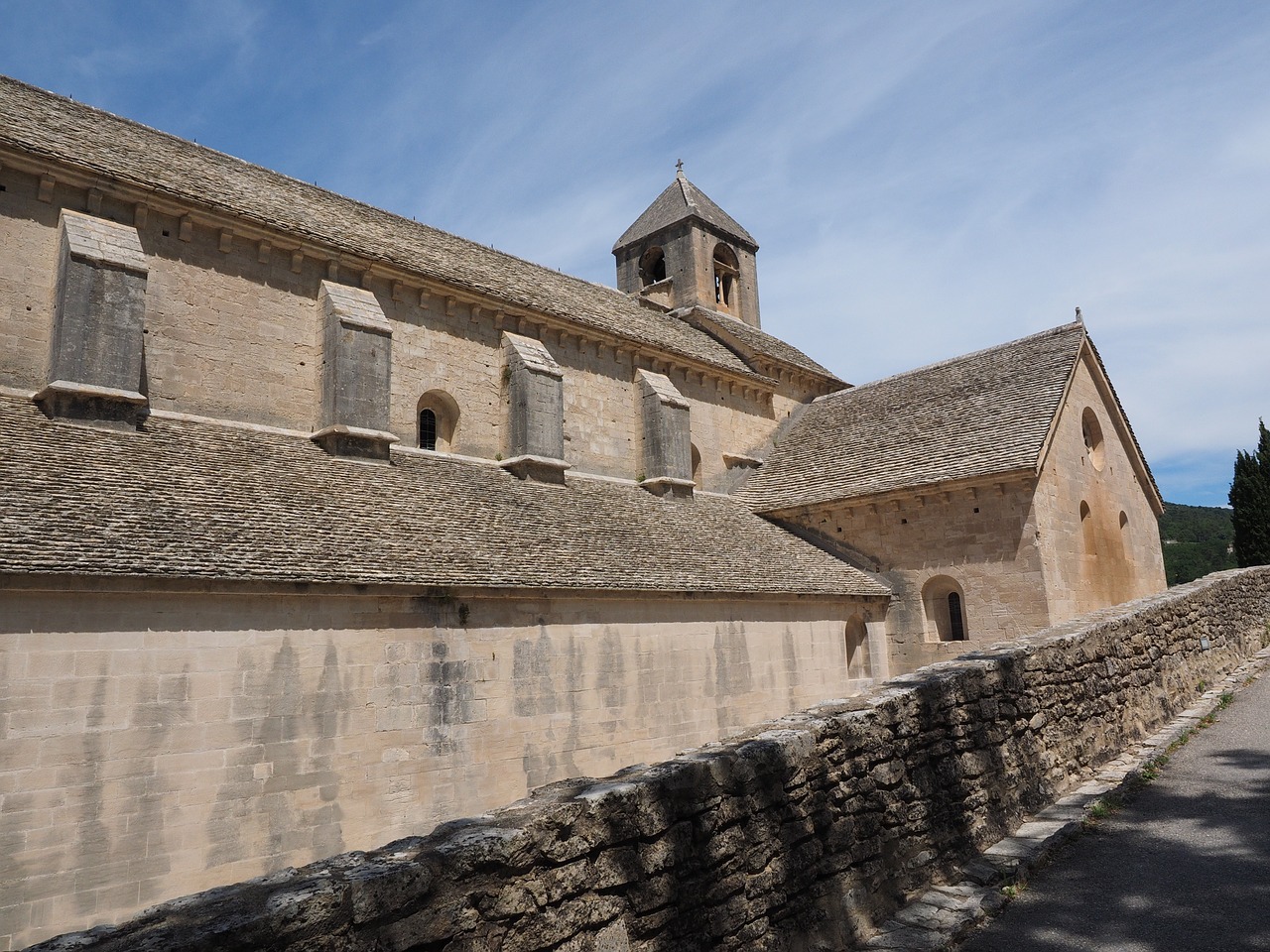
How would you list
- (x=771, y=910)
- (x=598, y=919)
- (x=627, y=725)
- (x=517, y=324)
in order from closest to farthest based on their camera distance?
(x=598, y=919), (x=771, y=910), (x=627, y=725), (x=517, y=324)

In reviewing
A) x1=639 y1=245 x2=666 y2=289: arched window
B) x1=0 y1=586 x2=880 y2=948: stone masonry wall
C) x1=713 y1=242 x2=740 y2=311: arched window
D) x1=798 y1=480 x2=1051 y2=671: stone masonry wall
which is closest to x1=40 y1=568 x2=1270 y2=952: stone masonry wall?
x1=0 y1=586 x2=880 y2=948: stone masonry wall

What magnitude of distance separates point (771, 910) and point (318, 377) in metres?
12.4

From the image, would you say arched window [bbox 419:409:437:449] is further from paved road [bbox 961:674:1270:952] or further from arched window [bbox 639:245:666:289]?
arched window [bbox 639:245:666:289]

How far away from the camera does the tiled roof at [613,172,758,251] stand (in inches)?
1120

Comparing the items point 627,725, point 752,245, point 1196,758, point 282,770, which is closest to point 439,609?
point 282,770

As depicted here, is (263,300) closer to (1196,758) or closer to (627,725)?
(627,725)

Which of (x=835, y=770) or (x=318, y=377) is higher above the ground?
(x=318, y=377)

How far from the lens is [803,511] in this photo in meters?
20.3

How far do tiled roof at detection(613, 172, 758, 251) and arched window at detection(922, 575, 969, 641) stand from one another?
15.3 metres

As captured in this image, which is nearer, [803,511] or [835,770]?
[835,770]

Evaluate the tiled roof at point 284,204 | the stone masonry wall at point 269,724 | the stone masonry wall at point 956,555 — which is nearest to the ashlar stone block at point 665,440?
the tiled roof at point 284,204

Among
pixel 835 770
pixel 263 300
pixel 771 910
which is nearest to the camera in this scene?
pixel 771 910

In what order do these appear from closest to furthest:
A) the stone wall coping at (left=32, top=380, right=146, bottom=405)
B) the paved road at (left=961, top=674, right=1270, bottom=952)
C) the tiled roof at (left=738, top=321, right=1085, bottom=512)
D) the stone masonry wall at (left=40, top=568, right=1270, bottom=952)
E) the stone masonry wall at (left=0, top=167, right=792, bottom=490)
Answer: the stone masonry wall at (left=40, top=568, right=1270, bottom=952) < the paved road at (left=961, top=674, right=1270, bottom=952) < the stone wall coping at (left=32, top=380, right=146, bottom=405) < the stone masonry wall at (left=0, top=167, right=792, bottom=490) < the tiled roof at (left=738, top=321, right=1085, bottom=512)

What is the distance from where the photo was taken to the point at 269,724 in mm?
9391
